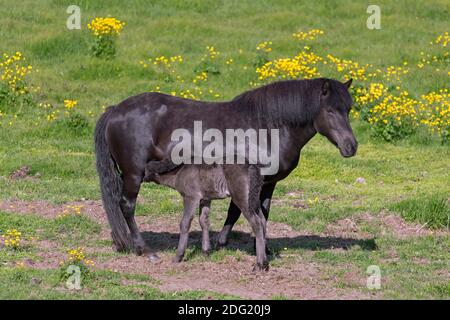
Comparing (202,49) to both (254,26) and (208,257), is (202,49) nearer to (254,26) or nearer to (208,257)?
(254,26)

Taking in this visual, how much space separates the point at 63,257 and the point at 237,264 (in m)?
1.91

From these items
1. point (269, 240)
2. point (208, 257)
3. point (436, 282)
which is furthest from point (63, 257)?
point (436, 282)

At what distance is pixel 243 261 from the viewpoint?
10.9 meters

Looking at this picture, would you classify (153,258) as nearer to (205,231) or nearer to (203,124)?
(205,231)

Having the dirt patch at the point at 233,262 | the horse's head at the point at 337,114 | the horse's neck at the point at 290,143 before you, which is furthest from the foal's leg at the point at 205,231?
the horse's head at the point at 337,114

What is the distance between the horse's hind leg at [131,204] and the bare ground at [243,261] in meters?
0.16

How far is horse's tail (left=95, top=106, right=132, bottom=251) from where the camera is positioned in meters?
11.2

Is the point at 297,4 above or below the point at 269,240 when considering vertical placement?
above

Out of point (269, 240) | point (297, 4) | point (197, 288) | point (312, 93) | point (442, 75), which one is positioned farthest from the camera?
point (297, 4)

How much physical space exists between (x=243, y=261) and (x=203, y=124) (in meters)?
1.57

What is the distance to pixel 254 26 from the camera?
70.4 ft
